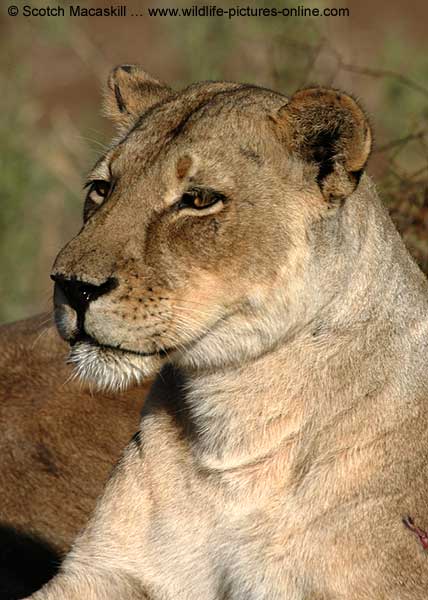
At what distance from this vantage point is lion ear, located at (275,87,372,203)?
159 inches

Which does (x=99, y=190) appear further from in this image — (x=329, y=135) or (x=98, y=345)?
(x=329, y=135)

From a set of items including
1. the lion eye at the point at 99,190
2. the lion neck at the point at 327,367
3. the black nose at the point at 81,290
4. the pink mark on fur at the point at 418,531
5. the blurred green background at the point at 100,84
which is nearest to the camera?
the black nose at the point at 81,290

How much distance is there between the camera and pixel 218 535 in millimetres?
4270

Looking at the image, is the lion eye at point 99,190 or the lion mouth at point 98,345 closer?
the lion mouth at point 98,345

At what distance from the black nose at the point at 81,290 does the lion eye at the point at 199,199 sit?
0.32 m

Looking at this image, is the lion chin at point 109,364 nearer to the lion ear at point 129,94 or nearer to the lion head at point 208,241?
the lion head at point 208,241

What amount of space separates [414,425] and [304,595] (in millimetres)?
559

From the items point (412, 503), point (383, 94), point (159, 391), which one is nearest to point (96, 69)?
point (383, 94)

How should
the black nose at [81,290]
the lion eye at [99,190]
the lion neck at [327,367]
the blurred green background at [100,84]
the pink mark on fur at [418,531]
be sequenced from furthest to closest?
the blurred green background at [100,84] < the lion eye at [99,190] < the lion neck at [327,367] < the pink mark on fur at [418,531] < the black nose at [81,290]

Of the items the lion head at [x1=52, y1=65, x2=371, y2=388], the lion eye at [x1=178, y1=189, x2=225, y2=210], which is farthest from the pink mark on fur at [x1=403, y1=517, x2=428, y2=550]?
the lion eye at [x1=178, y1=189, x2=225, y2=210]

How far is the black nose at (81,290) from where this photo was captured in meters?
3.90

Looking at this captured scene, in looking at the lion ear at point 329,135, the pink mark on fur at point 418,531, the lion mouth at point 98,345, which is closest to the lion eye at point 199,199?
the lion ear at point 329,135

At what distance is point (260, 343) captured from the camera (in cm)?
411

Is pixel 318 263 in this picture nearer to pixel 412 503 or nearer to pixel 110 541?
pixel 412 503
